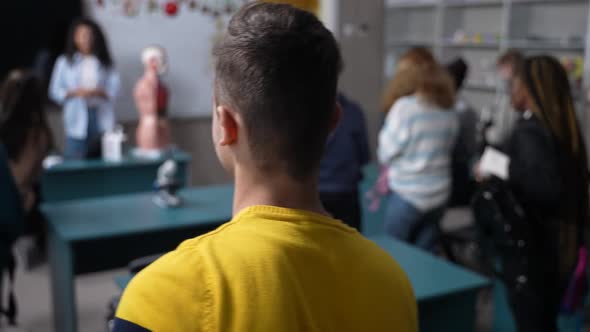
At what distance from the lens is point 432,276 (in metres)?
1.92

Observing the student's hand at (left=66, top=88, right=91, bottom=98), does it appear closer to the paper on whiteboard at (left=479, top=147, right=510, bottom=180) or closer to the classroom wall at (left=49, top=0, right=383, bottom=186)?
the classroom wall at (left=49, top=0, right=383, bottom=186)

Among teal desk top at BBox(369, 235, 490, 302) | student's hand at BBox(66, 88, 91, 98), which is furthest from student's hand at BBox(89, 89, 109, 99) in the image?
teal desk top at BBox(369, 235, 490, 302)

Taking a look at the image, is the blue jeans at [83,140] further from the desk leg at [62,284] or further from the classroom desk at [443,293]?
the classroom desk at [443,293]

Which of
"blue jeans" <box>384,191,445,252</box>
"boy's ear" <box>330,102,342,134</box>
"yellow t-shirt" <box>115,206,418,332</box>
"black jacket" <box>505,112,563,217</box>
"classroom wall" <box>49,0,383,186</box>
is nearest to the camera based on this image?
"yellow t-shirt" <box>115,206,418,332</box>

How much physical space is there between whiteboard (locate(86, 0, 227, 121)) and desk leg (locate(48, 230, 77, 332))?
2.61 metres

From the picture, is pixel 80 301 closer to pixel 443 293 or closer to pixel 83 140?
pixel 83 140

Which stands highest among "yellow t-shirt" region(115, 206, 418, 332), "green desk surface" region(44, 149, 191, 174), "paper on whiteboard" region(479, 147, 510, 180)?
"yellow t-shirt" region(115, 206, 418, 332)

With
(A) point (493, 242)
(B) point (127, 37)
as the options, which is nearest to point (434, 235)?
(A) point (493, 242)

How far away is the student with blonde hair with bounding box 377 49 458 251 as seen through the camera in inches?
108

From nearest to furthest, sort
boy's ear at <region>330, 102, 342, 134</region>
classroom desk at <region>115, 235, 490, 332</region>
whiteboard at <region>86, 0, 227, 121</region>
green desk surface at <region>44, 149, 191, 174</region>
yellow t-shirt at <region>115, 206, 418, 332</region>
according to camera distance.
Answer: yellow t-shirt at <region>115, 206, 418, 332</region> → boy's ear at <region>330, 102, 342, 134</region> → classroom desk at <region>115, 235, 490, 332</region> → green desk surface at <region>44, 149, 191, 174</region> → whiteboard at <region>86, 0, 227, 121</region>

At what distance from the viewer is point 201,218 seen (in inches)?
105

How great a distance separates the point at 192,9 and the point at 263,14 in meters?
4.81

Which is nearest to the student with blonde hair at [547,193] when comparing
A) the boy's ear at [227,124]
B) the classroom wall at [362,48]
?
the boy's ear at [227,124]

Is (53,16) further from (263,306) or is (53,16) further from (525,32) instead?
(263,306)
